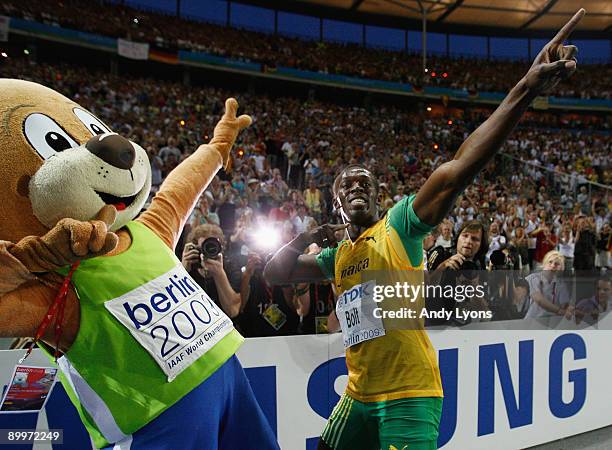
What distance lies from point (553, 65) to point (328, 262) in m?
1.44

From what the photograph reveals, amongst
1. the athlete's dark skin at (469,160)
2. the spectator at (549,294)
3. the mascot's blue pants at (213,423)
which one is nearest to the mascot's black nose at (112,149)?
the mascot's blue pants at (213,423)

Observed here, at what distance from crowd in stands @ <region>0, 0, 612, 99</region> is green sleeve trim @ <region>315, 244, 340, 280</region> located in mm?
16821

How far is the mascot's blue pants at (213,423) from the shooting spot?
142 centimetres

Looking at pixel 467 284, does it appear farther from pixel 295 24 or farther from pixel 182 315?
pixel 295 24

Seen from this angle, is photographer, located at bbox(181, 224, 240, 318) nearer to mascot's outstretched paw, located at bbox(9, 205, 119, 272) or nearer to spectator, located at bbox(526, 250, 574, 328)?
mascot's outstretched paw, located at bbox(9, 205, 119, 272)

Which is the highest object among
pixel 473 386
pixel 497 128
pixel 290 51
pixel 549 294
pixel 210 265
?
pixel 290 51

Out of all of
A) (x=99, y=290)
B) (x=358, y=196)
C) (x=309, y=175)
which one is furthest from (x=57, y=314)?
(x=309, y=175)

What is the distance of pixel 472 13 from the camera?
1029 inches

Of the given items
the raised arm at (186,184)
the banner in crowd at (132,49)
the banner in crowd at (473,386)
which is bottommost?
the banner in crowd at (473,386)

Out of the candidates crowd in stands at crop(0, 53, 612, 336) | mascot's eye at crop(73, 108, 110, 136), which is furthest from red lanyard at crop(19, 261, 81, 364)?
crowd in stands at crop(0, 53, 612, 336)

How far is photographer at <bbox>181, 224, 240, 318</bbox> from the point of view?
284 centimetres

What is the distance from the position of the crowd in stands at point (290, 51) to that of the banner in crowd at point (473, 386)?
1669 centimetres

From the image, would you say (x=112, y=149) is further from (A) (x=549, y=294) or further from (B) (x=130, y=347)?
(A) (x=549, y=294)

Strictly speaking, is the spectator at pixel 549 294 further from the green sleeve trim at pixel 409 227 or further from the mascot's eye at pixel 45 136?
the mascot's eye at pixel 45 136
